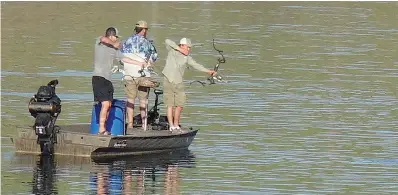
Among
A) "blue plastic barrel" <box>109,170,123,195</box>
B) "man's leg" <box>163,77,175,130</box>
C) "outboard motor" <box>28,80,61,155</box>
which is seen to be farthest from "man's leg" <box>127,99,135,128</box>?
"blue plastic barrel" <box>109,170,123,195</box>

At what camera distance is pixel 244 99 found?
3225 centimetres

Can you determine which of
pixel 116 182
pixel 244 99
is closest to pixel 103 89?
pixel 116 182

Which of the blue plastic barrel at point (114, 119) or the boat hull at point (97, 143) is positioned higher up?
the blue plastic barrel at point (114, 119)

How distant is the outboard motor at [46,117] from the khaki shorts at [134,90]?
1.68 m

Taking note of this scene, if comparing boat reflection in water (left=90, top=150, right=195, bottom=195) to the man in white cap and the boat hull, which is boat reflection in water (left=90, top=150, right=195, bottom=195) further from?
the man in white cap

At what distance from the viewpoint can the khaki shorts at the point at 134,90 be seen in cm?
2455

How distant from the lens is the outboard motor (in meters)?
23.0

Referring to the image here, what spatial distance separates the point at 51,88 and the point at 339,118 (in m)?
7.96

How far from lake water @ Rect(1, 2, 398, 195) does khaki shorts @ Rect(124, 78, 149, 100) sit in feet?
3.98

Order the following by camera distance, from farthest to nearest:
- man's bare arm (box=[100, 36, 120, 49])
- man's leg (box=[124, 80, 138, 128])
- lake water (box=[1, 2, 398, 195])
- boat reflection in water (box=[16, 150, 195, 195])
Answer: man's leg (box=[124, 80, 138, 128])
man's bare arm (box=[100, 36, 120, 49])
lake water (box=[1, 2, 398, 195])
boat reflection in water (box=[16, 150, 195, 195])

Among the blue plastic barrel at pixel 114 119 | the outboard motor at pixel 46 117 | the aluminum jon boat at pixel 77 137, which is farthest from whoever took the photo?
the blue plastic barrel at pixel 114 119

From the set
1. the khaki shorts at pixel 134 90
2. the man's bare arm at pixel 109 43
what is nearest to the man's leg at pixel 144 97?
the khaki shorts at pixel 134 90

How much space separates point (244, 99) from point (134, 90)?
7901 mm

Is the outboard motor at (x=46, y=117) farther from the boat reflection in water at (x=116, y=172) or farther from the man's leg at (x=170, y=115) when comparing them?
the man's leg at (x=170, y=115)
